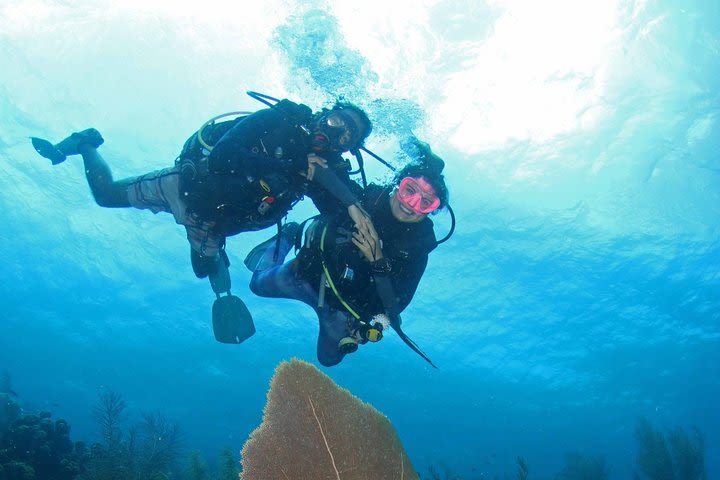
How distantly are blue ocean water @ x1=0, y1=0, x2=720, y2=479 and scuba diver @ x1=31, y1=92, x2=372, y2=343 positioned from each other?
756cm

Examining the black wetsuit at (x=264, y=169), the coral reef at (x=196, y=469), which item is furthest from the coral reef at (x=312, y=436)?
the coral reef at (x=196, y=469)

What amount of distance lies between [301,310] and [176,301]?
27.7 feet

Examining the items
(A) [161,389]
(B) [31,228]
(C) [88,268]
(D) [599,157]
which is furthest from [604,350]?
(A) [161,389]

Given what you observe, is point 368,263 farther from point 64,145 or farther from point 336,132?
point 64,145

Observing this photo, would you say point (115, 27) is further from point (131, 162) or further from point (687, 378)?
point (687, 378)

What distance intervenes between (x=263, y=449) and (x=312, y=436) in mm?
293

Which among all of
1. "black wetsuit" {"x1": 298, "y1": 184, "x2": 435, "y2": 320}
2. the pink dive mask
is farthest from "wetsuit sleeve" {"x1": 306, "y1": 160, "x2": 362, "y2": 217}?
the pink dive mask

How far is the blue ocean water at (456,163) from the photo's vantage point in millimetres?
12227

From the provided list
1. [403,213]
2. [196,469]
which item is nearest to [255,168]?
[403,213]

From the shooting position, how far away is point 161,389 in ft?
148

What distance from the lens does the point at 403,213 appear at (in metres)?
5.37

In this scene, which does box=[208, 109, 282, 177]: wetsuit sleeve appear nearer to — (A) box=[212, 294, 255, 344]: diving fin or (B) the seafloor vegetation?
(A) box=[212, 294, 255, 344]: diving fin

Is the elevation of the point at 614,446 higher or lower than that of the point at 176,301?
higher

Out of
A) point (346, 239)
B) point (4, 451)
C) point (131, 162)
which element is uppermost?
point (131, 162)
